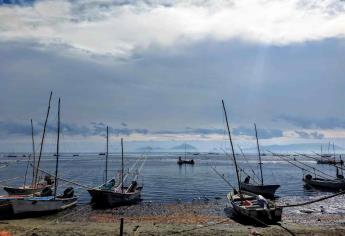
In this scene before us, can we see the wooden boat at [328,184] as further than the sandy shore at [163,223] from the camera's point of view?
Yes

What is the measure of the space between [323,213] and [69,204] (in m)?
28.5

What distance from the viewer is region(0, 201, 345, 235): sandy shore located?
33812 millimetres

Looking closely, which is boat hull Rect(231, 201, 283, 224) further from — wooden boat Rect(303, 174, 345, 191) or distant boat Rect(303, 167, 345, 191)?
wooden boat Rect(303, 174, 345, 191)

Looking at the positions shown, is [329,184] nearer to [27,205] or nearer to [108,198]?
[108,198]

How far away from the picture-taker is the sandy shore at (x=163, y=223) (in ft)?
111

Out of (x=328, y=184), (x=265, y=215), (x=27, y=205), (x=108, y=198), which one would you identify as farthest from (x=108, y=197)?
(x=328, y=184)

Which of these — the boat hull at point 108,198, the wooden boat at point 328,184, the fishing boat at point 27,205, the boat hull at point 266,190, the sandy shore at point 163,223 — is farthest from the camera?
the wooden boat at point 328,184

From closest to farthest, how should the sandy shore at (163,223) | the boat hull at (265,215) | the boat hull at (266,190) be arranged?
1. the sandy shore at (163,223)
2. the boat hull at (265,215)
3. the boat hull at (266,190)

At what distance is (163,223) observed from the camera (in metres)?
39.1

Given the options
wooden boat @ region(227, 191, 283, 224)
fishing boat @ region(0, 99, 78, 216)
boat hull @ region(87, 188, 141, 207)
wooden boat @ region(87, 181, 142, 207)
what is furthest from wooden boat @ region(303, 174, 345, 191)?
fishing boat @ region(0, 99, 78, 216)

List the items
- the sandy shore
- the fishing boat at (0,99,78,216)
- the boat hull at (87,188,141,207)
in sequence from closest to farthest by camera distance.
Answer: the sandy shore
the fishing boat at (0,99,78,216)
the boat hull at (87,188,141,207)

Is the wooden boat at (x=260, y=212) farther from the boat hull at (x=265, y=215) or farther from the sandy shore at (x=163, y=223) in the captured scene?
the sandy shore at (x=163, y=223)

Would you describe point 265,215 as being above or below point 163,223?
above

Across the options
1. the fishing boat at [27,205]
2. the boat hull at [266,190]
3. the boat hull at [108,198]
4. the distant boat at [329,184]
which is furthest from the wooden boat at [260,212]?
the distant boat at [329,184]
